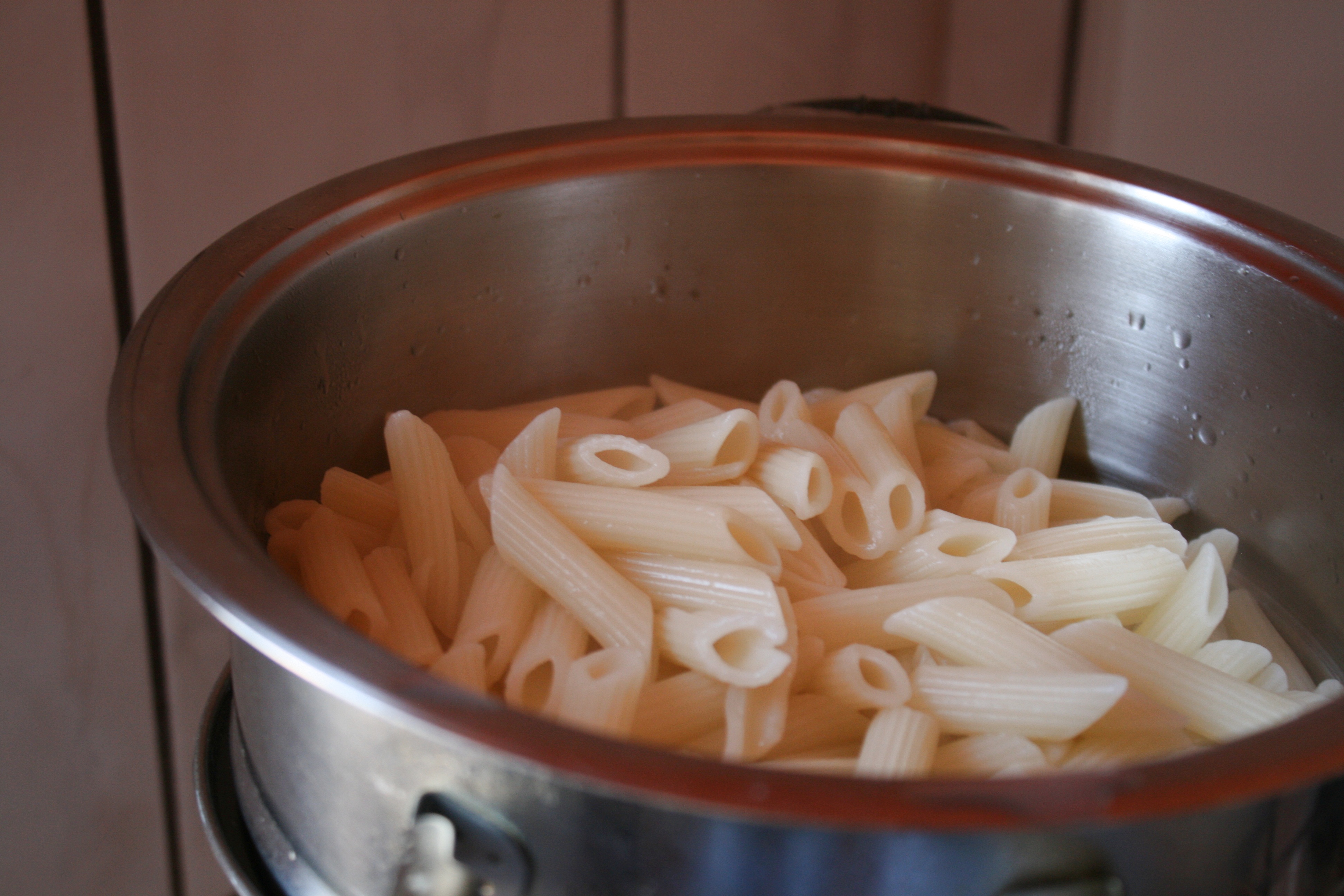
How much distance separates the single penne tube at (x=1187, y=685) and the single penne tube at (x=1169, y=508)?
25 cm

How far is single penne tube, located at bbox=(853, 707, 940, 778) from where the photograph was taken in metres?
0.68

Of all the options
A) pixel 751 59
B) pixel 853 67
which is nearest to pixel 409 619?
pixel 751 59

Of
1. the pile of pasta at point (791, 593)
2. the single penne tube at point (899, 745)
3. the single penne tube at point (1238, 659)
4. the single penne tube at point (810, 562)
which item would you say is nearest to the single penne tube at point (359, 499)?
the pile of pasta at point (791, 593)

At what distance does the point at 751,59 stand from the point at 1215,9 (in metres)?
0.55

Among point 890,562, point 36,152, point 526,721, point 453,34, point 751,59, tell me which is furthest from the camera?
point 751,59

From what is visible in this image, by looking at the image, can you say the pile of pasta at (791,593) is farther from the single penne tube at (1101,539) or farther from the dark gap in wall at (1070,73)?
the dark gap in wall at (1070,73)

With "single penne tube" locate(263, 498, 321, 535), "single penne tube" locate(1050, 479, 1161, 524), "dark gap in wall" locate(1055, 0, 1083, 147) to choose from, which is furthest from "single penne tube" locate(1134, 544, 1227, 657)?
"dark gap in wall" locate(1055, 0, 1083, 147)

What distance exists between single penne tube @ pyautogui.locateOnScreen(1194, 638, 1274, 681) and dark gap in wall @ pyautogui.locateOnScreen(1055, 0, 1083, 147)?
0.83 m

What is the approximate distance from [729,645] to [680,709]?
0.05m

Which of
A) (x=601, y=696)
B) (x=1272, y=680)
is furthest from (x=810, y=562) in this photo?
(x=1272, y=680)

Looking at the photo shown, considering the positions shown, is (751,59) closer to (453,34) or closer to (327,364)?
(453,34)

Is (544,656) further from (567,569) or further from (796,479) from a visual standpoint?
(796,479)

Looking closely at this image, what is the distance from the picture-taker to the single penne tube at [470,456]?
3.08 ft

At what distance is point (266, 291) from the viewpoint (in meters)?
0.82
